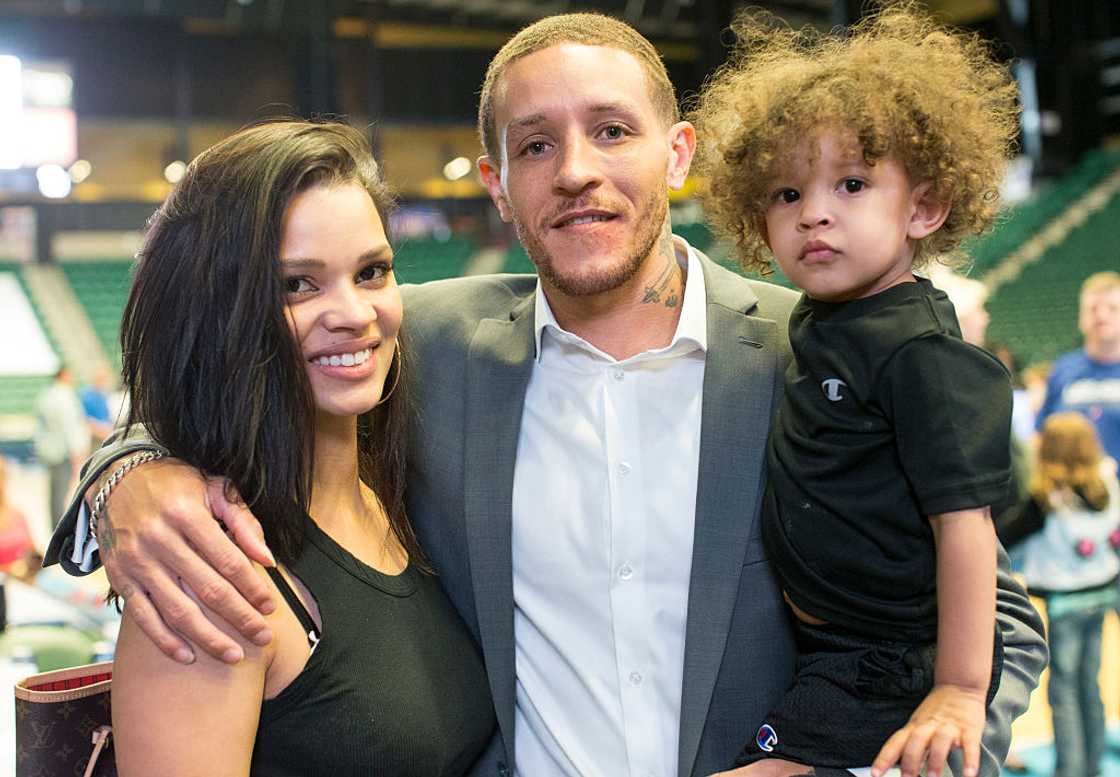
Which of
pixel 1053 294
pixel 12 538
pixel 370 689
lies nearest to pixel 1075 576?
pixel 370 689

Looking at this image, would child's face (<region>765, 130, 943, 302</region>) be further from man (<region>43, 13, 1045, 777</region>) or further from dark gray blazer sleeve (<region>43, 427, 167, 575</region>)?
dark gray blazer sleeve (<region>43, 427, 167, 575</region>)

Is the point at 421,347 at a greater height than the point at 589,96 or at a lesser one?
lesser

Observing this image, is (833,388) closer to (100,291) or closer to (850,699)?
(850,699)

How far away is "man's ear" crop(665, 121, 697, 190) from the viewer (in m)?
1.99

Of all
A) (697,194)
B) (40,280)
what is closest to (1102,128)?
(40,280)

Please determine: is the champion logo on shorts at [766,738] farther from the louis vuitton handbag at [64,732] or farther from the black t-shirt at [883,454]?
the louis vuitton handbag at [64,732]

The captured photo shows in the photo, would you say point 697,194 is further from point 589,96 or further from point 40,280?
point 40,280

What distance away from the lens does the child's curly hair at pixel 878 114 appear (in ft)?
4.95

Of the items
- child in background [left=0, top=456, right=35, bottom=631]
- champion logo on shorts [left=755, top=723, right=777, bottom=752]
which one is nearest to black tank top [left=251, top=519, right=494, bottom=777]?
champion logo on shorts [left=755, top=723, right=777, bottom=752]

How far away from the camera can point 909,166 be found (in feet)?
4.99

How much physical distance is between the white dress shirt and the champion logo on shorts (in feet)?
0.47

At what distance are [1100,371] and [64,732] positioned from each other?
15.2 feet

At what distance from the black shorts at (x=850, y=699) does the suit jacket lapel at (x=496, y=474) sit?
0.42m

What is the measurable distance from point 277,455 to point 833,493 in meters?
0.75
